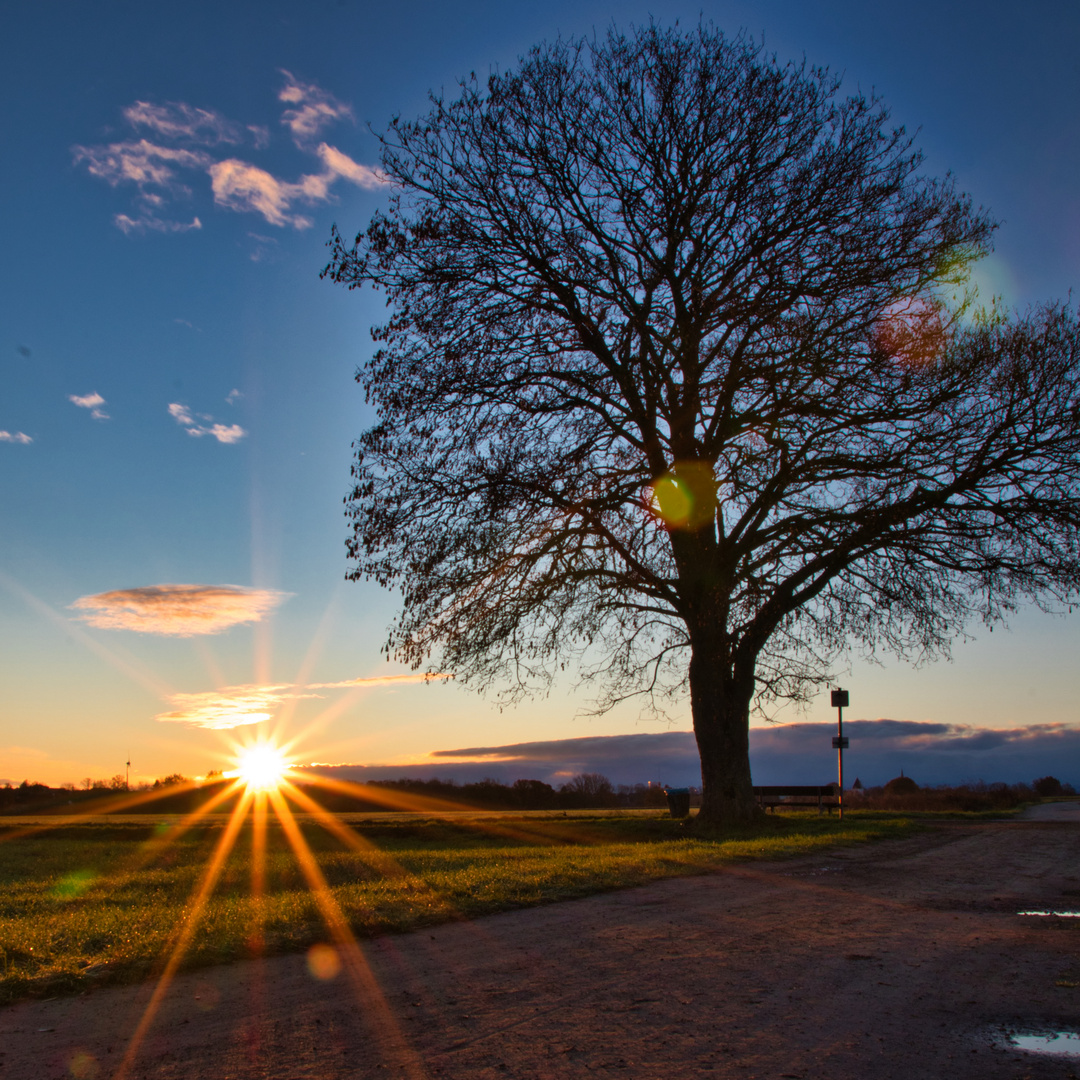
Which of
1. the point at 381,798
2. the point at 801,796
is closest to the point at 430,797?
the point at 381,798

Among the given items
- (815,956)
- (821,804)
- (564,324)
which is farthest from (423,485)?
(821,804)

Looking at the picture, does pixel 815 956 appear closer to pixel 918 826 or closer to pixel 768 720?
pixel 768 720

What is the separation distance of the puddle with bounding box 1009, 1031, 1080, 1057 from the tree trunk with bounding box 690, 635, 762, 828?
1321 centimetres

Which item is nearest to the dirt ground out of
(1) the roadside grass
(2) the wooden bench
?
(1) the roadside grass

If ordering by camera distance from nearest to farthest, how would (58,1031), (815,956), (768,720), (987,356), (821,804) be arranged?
(58,1031)
(815,956)
(987,356)
(768,720)
(821,804)

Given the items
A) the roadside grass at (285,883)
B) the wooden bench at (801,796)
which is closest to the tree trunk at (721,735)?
the roadside grass at (285,883)

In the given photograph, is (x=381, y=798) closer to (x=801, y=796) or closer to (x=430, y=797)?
(x=430, y=797)

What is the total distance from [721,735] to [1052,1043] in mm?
13765

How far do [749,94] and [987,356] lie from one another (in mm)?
6406

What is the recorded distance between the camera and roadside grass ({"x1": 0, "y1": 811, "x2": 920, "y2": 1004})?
5.40 meters

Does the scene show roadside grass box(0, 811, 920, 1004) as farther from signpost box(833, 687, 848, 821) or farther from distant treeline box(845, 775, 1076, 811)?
distant treeline box(845, 775, 1076, 811)

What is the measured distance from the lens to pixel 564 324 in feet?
55.1

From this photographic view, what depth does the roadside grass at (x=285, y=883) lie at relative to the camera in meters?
5.40

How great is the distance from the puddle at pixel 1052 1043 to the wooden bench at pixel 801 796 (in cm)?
2054
